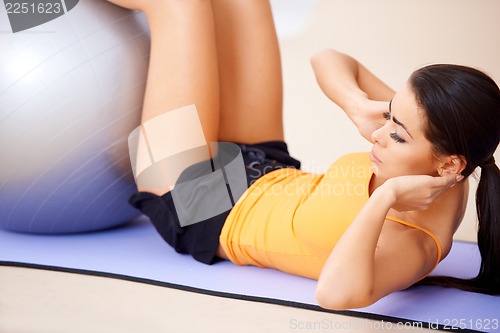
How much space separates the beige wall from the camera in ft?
11.8

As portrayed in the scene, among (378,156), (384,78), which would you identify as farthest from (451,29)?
(378,156)

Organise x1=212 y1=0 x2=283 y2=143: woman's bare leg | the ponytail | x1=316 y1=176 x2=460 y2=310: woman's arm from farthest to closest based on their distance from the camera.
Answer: x1=212 y1=0 x2=283 y2=143: woman's bare leg → the ponytail → x1=316 y1=176 x2=460 y2=310: woman's arm

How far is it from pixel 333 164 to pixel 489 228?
44 centimetres

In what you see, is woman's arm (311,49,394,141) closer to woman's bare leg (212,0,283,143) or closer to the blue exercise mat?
woman's bare leg (212,0,283,143)

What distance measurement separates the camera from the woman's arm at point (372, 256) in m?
1.41

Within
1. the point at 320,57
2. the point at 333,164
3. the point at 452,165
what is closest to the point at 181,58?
the point at 320,57

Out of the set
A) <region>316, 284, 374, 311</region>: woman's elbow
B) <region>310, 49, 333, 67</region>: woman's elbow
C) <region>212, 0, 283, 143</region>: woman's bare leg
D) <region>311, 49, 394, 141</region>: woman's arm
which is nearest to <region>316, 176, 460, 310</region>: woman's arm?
<region>316, 284, 374, 311</region>: woman's elbow

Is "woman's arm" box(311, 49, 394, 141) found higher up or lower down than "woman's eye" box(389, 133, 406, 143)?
higher up

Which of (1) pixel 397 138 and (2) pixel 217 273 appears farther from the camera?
(2) pixel 217 273

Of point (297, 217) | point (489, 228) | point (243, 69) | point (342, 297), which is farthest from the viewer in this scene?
point (243, 69)

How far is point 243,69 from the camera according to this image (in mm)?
2143

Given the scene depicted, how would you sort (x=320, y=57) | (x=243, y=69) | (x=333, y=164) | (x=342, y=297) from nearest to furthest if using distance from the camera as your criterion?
1. (x=342, y=297)
2. (x=333, y=164)
3. (x=320, y=57)
4. (x=243, y=69)

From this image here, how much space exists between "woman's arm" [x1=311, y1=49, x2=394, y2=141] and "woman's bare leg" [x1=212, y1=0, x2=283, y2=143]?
0.67ft

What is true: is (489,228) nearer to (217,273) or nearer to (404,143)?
(404,143)
